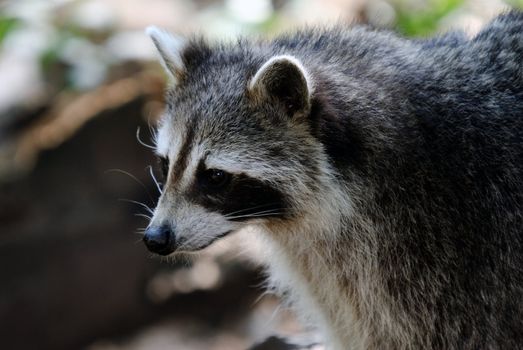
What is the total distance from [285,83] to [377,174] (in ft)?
1.83

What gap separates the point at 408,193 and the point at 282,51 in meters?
0.86

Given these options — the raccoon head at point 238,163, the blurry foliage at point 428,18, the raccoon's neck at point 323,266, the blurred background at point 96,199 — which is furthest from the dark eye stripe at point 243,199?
the blurry foliage at point 428,18

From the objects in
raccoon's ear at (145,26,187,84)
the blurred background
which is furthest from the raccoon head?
the blurred background

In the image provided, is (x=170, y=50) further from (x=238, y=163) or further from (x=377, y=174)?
(x=377, y=174)

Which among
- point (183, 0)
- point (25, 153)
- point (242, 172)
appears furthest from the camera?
point (183, 0)

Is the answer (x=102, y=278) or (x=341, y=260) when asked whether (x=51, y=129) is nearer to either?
(x=102, y=278)

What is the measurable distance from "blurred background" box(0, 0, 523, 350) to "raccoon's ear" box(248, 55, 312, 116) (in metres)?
3.65

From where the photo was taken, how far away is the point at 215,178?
12.7 ft

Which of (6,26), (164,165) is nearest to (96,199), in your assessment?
(6,26)

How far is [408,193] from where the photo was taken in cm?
397

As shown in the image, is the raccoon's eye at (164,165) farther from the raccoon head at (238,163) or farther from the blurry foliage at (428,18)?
the blurry foliage at (428,18)

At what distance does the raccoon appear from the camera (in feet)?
12.7

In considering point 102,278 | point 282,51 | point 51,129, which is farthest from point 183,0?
point 282,51

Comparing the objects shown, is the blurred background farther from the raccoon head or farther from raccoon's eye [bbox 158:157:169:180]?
the raccoon head
